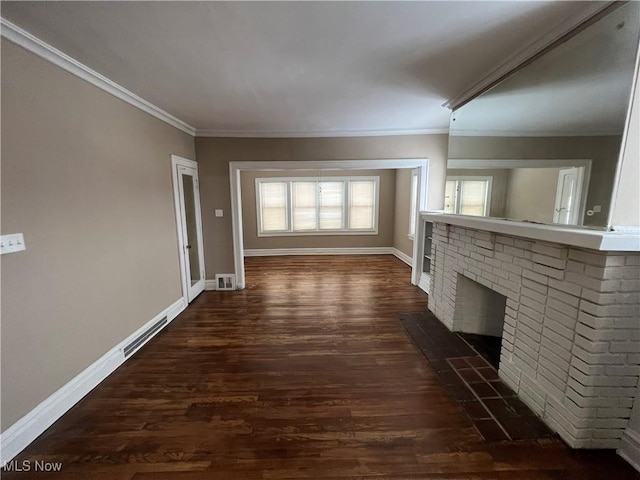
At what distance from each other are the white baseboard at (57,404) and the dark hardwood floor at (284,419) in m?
0.06

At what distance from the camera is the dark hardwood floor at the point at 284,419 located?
1517mm

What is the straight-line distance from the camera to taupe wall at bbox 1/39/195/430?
1608 millimetres

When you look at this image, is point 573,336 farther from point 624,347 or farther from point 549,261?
point 549,261

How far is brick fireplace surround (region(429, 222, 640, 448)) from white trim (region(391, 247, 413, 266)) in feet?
12.6

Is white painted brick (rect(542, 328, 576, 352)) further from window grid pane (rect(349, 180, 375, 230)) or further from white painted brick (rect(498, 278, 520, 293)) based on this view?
window grid pane (rect(349, 180, 375, 230))

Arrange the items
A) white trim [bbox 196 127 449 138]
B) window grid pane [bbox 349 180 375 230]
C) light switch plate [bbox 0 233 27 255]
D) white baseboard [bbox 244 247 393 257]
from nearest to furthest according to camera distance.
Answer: light switch plate [bbox 0 233 27 255] → white trim [bbox 196 127 449 138] → window grid pane [bbox 349 180 375 230] → white baseboard [bbox 244 247 393 257]

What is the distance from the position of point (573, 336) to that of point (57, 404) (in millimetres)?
3482

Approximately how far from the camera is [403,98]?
113 inches

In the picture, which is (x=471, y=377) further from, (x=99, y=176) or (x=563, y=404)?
(x=99, y=176)

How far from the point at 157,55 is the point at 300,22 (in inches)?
45.2

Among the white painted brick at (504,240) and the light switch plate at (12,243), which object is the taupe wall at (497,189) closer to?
the white painted brick at (504,240)

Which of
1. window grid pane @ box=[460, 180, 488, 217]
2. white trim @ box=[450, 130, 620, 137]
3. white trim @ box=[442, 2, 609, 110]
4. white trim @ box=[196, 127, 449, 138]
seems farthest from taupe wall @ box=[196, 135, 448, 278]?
window grid pane @ box=[460, 180, 488, 217]

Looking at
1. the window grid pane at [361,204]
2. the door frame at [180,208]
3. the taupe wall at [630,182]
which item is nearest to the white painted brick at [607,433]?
the taupe wall at [630,182]

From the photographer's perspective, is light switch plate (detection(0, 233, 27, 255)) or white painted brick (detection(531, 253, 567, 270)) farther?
white painted brick (detection(531, 253, 567, 270))
